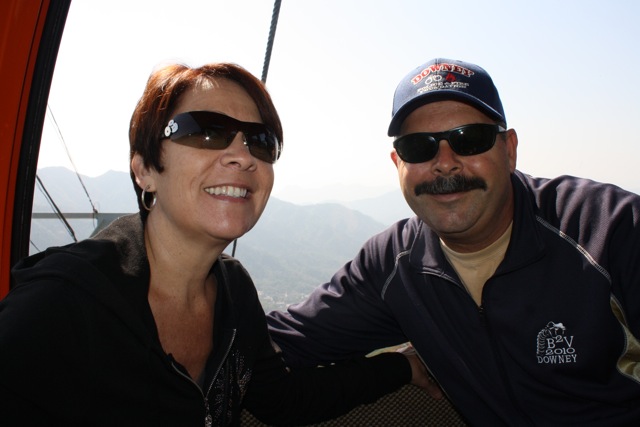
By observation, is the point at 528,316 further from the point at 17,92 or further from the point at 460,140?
the point at 17,92

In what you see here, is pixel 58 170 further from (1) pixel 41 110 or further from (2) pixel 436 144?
(2) pixel 436 144

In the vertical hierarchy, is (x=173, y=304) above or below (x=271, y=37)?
Answer: below

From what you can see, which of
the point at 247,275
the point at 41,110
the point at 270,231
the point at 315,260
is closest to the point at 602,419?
the point at 247,275

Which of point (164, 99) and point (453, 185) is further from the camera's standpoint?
point (453, 185)

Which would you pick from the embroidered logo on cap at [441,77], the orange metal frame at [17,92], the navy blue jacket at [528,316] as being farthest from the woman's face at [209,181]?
the embroidered logo on cap at [441,77]

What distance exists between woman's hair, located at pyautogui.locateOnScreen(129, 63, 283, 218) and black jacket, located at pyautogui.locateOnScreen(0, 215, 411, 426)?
307 mm

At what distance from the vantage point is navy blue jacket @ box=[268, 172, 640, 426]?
1.93 m

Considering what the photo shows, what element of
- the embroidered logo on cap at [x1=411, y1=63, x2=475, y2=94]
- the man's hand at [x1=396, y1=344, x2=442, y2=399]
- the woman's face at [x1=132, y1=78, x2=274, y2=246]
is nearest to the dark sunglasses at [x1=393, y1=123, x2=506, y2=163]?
the embroidered logo on cap at [x1=411, y1=63, x2=475, y2=94]

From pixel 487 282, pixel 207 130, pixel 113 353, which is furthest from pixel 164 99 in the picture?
pixel 487 282

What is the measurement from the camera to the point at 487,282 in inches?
84.0

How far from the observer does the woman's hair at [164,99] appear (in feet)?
5.54

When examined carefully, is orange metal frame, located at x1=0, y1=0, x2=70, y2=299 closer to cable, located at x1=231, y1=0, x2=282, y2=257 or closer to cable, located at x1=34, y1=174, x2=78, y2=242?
cable, located at x1=34, y1=174, x2=78, y2=242

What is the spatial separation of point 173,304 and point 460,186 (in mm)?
1493

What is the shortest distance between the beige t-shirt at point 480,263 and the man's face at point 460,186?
33 mm
